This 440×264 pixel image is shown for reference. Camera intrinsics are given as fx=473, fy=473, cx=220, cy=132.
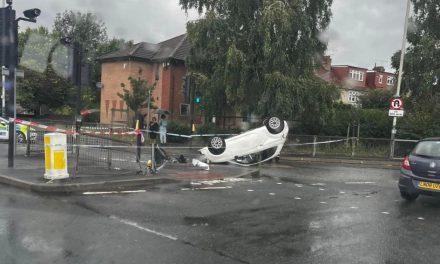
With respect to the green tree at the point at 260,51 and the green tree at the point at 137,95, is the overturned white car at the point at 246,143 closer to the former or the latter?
the green tree at the point at 260,51

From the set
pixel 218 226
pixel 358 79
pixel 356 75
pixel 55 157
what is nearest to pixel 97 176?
pixel 55 157

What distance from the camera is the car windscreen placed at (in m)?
9.64

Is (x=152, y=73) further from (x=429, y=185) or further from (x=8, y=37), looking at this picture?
(x=429, y=185)

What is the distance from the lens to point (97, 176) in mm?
11062

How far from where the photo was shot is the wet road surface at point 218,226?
18.4 feet

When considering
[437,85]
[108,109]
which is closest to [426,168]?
[437,85]

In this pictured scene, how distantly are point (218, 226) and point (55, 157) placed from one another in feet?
15.2

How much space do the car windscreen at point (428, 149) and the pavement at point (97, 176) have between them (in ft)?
15.9

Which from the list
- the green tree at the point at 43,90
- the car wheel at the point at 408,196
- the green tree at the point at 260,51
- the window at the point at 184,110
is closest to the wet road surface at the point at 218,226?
the car wheel at the point at 408,196

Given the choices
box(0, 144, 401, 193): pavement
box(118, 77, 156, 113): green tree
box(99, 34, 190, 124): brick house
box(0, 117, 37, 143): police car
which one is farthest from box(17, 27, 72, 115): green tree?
box(0, 144, 401, 193): pavement

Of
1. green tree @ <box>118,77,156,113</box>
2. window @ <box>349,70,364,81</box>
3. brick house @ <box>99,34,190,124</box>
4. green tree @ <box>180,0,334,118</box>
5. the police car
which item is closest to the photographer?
the police car

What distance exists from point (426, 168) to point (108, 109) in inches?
1361

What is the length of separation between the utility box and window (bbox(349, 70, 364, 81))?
2362 inches

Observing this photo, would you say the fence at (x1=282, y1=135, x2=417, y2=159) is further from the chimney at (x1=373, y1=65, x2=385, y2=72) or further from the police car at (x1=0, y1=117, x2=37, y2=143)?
the chimney at (x1=373, y1=65, x2=385, y2=72)
